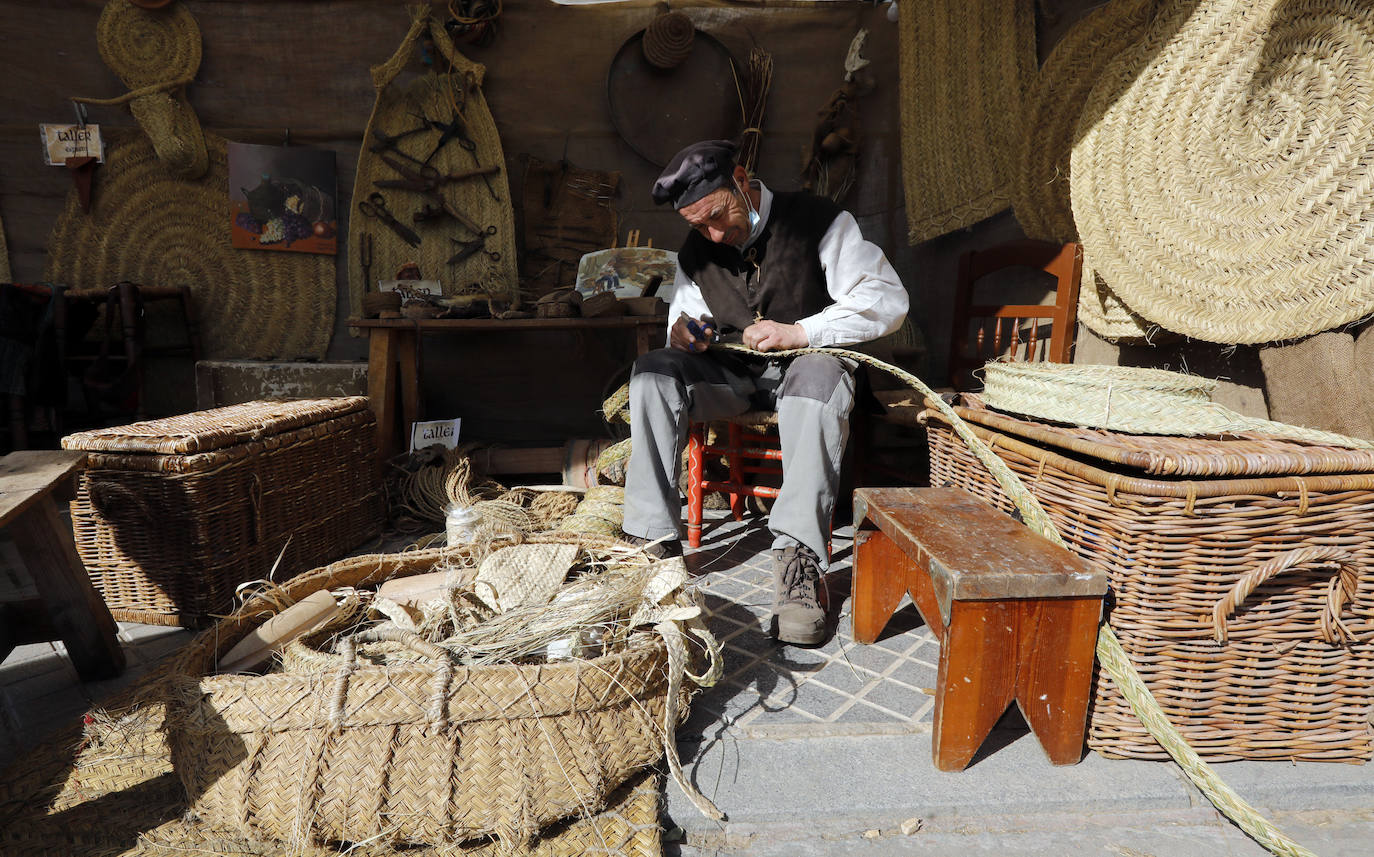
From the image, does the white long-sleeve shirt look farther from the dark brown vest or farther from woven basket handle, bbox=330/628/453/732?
woven basket handle, bbox=330/628/453/732

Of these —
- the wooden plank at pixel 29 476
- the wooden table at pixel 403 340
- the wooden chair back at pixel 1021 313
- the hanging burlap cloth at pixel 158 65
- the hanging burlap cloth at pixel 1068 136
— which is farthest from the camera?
the hanging burlap cloth at pixel 158 65

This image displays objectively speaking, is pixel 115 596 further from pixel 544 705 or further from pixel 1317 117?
pixel 1317 117

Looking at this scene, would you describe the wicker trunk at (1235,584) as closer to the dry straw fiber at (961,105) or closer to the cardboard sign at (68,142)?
the dry straw fiber at (961,105)

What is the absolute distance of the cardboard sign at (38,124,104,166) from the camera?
155 inches

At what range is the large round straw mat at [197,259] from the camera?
4.04 m

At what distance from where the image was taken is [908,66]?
3613 millimetres

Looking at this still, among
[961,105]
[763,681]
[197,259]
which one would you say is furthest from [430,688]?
[197,259]

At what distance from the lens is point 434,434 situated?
3.51 meters

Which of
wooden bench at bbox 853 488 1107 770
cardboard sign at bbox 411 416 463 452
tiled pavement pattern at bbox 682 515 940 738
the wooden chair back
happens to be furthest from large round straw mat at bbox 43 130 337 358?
wooden bench at bbox 853 488 1107 770

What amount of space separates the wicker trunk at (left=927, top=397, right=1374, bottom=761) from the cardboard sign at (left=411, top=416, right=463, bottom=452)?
9.59ft

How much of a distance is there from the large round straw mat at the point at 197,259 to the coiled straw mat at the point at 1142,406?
13.6 ft

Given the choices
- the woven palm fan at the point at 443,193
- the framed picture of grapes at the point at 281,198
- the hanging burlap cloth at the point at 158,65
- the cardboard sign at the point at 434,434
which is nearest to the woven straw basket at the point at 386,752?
the cardboard sign at the point at 434,434

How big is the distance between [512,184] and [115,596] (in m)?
3.06

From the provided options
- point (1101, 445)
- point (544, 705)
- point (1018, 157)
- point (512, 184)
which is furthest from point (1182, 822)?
point (512, 184)
